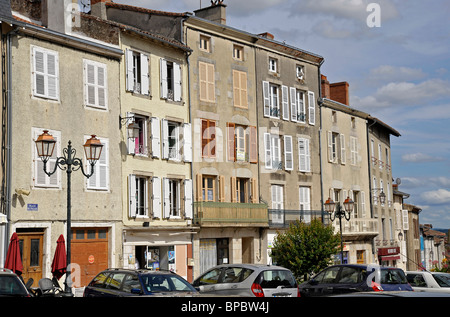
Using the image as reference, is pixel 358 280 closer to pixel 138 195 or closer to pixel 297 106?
pixel 138 195

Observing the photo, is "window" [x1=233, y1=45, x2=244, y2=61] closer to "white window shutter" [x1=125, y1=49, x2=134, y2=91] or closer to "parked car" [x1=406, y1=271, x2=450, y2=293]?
"white window shutter" [x1=125, y1=49, x2=134, y2=91]

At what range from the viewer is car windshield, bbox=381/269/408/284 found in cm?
1666

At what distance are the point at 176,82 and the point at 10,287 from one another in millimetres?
16429

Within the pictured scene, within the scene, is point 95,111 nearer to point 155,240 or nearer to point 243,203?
point 155,240

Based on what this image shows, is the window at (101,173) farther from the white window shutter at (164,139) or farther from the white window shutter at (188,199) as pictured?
the white window shutter at (188,199)

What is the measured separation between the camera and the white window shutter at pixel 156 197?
24547 mm

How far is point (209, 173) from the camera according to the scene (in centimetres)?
2764

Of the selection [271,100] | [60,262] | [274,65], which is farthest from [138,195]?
[274,65]

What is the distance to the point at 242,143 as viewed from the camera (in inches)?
1171

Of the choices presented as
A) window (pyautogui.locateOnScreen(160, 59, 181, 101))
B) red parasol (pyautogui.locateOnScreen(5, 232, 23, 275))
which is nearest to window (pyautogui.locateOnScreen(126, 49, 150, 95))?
window (pyautogui.locateOnScreen(160, 59, 181, 101))

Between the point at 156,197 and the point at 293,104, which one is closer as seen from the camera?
the point at 156,197

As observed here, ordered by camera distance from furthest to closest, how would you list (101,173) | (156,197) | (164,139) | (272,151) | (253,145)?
(272,151), (253,145), (164,139), (156,197), (101,173)

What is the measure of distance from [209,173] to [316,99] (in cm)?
1061

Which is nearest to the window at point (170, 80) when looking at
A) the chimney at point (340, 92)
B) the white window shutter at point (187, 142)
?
the white window shutter at point (187, 142)
